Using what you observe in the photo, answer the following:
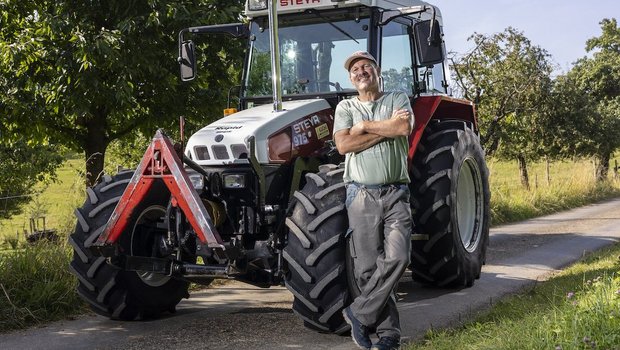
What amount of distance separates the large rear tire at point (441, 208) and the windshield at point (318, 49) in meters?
1.04

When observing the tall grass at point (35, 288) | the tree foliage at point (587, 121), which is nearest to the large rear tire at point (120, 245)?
the tall grass at point (35, 288)

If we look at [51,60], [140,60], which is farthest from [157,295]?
[51,60]

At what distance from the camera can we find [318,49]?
6.82m

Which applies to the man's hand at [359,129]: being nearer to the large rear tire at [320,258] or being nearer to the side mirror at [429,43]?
the large rear tire at [320,258]

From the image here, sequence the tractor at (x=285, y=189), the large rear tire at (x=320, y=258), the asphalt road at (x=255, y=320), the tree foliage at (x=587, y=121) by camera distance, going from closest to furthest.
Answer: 1. the large rear tire at (x=320, y=258)
2. the tractor at (x=285, y=189)
3. the asphalt road at (x=255, y=320)
4. the tree foliage at (x=587, y=121)

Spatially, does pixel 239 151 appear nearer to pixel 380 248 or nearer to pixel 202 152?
pixel 202 152

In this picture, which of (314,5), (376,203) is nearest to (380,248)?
(376,203)

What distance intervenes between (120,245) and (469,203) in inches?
147

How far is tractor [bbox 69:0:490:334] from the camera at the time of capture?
5289 millimetres

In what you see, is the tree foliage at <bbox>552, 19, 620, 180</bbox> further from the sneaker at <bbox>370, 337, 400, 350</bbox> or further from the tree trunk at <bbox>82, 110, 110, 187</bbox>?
the sneaker at <bbox>370, 337, 400, 350</bbox>

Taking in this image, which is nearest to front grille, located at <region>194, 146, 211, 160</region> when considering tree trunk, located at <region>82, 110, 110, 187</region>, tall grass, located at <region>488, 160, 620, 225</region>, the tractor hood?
the tractor hood

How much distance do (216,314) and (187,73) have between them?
2.10m

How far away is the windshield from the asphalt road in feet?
6.35

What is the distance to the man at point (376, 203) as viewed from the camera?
4.68m
